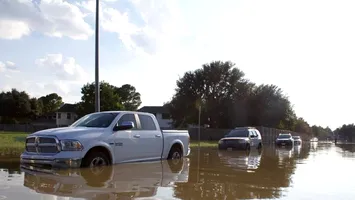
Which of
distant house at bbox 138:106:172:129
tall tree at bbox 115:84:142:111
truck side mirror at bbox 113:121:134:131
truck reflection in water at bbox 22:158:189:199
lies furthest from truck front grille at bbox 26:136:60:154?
tall tree at bbox 115:84:142:111

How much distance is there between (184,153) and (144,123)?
2.61 meters

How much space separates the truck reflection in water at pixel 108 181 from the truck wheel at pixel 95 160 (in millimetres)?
200

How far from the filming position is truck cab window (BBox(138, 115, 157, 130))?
A: 480 inches

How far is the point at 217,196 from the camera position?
294 inches

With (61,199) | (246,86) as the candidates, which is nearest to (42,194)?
(61,199)

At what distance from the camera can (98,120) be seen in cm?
1120

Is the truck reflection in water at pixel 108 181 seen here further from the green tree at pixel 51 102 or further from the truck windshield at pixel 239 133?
the green tree at pixel 51 102

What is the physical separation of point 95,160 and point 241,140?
15.5 m

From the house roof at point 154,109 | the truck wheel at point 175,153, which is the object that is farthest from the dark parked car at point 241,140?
the house roof at point 154,109

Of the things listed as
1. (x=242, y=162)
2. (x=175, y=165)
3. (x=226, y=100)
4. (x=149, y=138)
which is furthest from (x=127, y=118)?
(x=226, y=100)

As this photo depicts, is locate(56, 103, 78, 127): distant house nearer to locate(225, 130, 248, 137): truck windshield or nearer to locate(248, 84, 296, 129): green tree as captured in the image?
locate(248, 84, 296, 129): green tree

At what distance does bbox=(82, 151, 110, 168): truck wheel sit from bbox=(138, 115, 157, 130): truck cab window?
1.94m

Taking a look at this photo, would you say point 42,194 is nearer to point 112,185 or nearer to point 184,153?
point 112,185

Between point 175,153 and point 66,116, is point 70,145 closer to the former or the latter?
point 175,153
